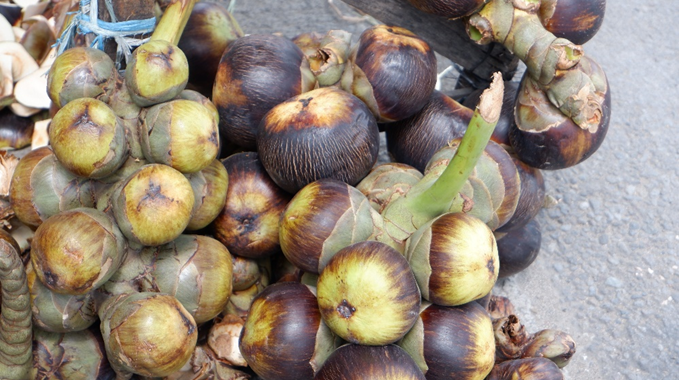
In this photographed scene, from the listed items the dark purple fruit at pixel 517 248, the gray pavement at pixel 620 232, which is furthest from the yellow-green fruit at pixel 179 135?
the gray pavement at pixel 620 232

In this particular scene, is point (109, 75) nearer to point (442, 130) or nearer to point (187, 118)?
point (187, 118)

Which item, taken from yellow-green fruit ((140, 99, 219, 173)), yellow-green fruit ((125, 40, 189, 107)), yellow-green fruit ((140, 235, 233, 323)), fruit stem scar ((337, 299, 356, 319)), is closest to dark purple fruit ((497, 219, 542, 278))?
fruit stem scar ((337, 299, 356, 319))

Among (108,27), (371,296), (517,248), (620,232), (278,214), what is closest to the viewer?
(371,296)

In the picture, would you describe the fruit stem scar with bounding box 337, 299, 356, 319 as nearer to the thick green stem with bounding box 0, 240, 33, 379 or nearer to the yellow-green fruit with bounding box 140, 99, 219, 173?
the yellow-green fruit with bounding box 140, 99, 219, 173

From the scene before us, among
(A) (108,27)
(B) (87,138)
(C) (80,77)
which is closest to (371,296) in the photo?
(B) (87,138)

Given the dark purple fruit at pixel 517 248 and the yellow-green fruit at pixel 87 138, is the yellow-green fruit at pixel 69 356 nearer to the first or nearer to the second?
the yellow-green fruit at pixel 87 138

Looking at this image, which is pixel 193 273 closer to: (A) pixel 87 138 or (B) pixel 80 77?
(A) pixel 87 138
